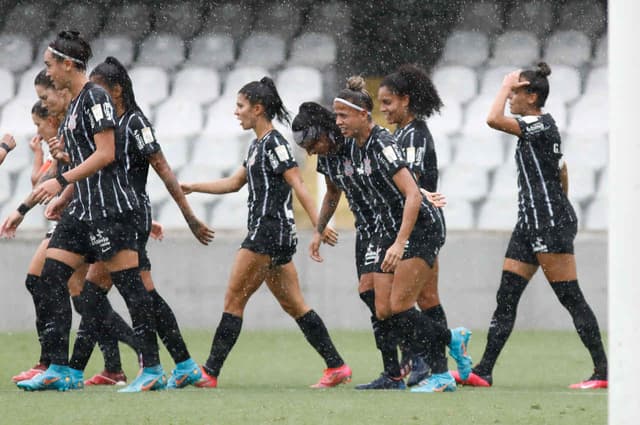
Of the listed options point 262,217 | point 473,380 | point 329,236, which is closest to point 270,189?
point 262,217

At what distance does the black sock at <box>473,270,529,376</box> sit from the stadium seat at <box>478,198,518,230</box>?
5276mm

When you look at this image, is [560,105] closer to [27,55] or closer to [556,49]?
[556,49]

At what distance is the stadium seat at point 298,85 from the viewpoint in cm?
1469

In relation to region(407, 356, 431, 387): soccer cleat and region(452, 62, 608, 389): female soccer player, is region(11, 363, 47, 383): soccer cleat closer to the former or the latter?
region(407, 356, 431, 387): soccer cleat

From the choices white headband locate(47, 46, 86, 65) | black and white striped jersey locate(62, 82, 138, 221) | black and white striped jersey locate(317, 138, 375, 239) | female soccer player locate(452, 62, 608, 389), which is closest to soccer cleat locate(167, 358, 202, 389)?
black and white striped jersey locate(62, 82, 138, 221)

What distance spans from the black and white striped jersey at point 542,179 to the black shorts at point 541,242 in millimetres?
35

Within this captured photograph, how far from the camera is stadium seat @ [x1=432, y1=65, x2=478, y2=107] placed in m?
15.1

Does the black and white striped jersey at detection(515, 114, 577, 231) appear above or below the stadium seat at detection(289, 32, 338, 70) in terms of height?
below

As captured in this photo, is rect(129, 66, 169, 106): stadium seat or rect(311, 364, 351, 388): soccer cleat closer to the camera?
rect(311, 364, 351, 388): soccer cleat

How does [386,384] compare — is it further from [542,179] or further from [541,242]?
[542,179]

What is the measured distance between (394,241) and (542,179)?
1.04m

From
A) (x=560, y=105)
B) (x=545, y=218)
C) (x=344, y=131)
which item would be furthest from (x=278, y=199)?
(x=560, y=105)

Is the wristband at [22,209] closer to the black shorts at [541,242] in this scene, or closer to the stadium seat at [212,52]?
the black shorts at [541,242]

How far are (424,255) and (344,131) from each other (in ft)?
2.61
